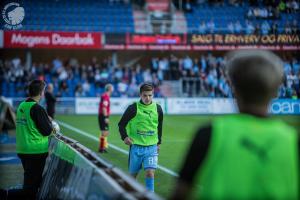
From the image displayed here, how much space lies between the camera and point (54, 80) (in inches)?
1346

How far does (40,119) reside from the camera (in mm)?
6621

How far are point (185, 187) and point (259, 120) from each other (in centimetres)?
52

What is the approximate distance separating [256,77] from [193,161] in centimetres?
54

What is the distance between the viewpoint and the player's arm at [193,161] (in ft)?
8.24

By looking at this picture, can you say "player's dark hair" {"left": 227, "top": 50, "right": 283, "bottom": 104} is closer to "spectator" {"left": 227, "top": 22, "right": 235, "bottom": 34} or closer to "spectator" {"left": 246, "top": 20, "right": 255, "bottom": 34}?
"spectator" {"left": 246, "top": 20, "right": 255, "bottom": 34}

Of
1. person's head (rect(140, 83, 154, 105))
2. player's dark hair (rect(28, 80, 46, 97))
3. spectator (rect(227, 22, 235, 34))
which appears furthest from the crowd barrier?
player's dark hair (rect(28, 80, 46, 97))

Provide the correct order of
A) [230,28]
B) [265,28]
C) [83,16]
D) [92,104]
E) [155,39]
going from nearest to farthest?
1. [92,104]
2. [155,39]
3. [265,28]
4. [230,28]
5. [83,16]

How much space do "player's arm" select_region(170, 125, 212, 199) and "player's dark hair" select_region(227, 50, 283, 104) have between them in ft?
0.94

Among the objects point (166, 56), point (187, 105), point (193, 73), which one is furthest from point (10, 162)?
point (166, 56)

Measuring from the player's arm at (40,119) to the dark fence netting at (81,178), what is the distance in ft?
1.13

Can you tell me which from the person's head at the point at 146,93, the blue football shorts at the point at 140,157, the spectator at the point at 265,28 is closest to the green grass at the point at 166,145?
the blue football shorts at the point at 140,157

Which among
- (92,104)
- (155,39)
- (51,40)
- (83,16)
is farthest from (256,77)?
(83,16)

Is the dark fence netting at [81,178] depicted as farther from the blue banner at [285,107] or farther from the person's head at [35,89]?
the blue banner at [285,107]

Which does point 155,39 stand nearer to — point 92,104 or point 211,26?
point 211,26
